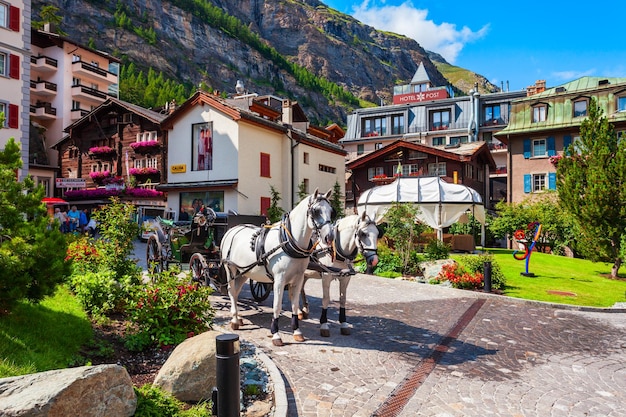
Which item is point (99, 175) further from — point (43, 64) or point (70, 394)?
point (70, 394)

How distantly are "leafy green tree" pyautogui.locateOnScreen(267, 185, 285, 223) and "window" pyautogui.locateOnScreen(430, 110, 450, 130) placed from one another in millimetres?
36063

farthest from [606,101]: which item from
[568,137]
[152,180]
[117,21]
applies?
[117,21]

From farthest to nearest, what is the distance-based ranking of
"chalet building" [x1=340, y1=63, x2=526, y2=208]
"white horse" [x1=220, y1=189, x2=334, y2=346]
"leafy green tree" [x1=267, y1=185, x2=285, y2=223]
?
"chalet building" [x1=340, y1=63, x2=526, y2=208]
"leafy green tree" [x1=267, y1=185, x2=285, y2=223]
"white horse" [x1=220, y1=189, x2=334, y2=346]

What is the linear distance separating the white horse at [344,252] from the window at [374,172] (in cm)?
3268

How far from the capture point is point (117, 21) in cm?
9306

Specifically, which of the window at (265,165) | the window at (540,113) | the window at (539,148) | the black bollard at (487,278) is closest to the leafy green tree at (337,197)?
the window at (265,165)

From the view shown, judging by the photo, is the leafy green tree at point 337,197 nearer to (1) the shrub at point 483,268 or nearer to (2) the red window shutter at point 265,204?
(2) the red window shutter at point 265,204

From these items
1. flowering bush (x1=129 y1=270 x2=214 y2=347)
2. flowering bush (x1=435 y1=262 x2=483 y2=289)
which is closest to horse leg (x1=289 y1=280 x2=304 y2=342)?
flowering bush (x1=129 y1=270 x2=214 y2=347)

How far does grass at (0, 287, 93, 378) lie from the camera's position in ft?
15.9

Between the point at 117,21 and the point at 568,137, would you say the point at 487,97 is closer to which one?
the point at 568,137

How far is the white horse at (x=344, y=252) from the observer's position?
23.9 feet

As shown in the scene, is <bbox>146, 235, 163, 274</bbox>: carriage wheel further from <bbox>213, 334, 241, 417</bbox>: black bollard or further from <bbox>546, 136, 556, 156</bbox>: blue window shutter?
<bbox>546, 136, 556, 156</bbox>: blue window shutter

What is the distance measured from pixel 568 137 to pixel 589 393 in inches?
1412

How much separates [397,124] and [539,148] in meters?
25.4
